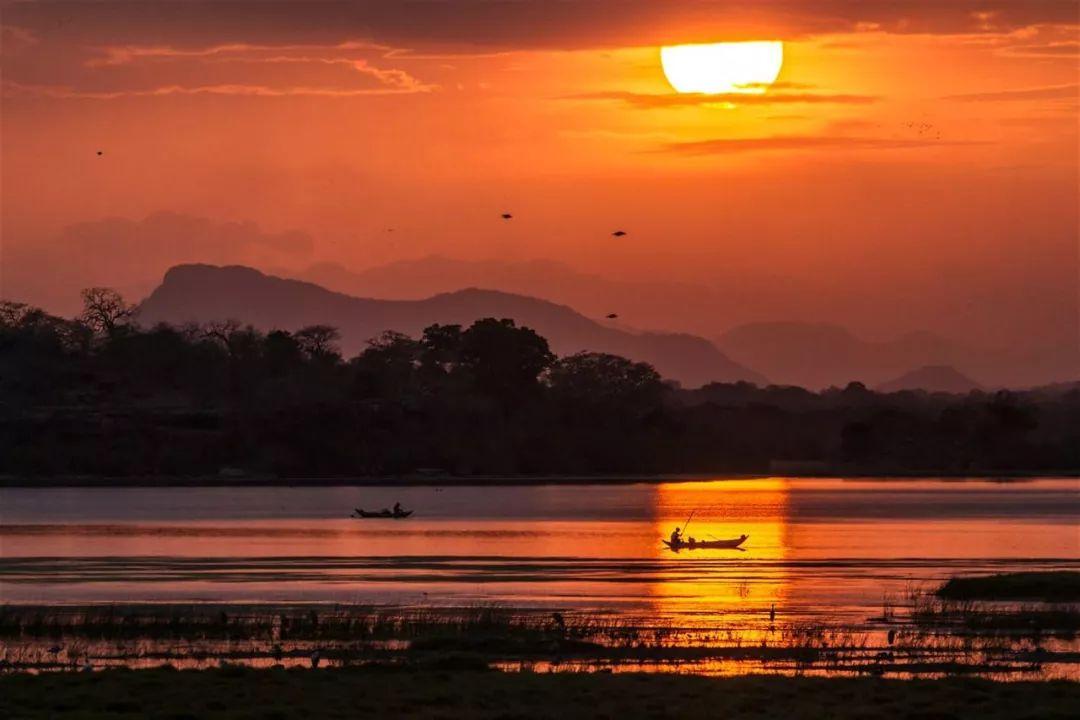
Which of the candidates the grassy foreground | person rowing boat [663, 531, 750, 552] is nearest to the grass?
the grassy foreground

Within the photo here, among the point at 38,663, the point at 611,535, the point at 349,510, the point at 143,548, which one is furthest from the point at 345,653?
the point at 349,510

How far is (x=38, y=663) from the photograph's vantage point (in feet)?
127

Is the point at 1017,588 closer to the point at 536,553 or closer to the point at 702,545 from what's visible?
the point at 536,553

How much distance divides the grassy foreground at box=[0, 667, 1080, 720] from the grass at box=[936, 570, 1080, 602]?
23.3 meters

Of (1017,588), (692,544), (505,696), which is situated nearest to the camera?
(505,696)

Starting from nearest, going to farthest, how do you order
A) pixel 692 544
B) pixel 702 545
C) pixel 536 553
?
pixel 536 553 < pixel 692 544 < pixel 702 545

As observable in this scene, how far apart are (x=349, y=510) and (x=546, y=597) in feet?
332

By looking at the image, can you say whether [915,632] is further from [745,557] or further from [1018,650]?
[745,557]

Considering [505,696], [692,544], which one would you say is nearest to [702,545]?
[692,544]

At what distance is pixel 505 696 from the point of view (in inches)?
1284

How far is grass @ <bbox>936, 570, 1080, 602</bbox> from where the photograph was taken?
57.2 meters

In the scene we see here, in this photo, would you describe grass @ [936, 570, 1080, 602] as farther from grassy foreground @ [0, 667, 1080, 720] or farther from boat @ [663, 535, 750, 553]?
boat @ [663, 535, 750, 553]

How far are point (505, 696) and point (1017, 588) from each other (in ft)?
100

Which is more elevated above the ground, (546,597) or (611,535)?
(611,535)
